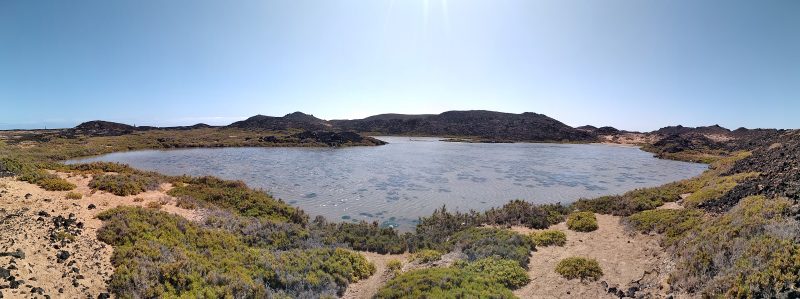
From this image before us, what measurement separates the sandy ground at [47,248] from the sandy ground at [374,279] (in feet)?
23.9

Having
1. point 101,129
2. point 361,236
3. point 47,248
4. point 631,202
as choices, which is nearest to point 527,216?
point 631,202

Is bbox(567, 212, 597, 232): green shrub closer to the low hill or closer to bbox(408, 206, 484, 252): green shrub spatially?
bbox(408, 206, 484, 252): green shrub

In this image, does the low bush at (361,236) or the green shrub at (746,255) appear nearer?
the green shrub at (746,255)

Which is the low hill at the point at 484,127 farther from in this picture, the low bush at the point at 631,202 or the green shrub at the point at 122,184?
the green shrub at the point at 122,184

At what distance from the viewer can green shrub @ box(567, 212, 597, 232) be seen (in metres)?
20.3

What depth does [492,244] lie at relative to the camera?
55.3ft

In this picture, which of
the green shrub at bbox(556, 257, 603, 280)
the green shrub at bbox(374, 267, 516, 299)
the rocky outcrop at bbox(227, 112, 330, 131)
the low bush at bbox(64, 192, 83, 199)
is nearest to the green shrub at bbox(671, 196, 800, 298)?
the green shrub at bbox(556, 257, 603, 280)

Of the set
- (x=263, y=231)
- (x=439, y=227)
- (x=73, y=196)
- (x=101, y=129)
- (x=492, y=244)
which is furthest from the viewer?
(x=101, y=129)

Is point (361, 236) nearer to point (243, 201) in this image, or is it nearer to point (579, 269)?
point (243, 201)

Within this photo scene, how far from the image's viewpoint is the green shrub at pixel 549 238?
17844 mm

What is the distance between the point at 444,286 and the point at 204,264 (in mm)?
7796

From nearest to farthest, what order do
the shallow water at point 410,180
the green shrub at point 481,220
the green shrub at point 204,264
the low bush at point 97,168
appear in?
the green shrub at point 204,264 < the green shrub at point 481,220 < the low bush at point 97,168 < the shallow water at point 410,180

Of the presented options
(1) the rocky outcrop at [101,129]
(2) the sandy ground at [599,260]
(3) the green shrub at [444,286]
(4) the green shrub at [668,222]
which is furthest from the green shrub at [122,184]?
(1) the rocky outcrop at [101,129]

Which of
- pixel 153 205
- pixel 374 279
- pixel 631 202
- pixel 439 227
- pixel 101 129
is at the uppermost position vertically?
pixel 101 129
